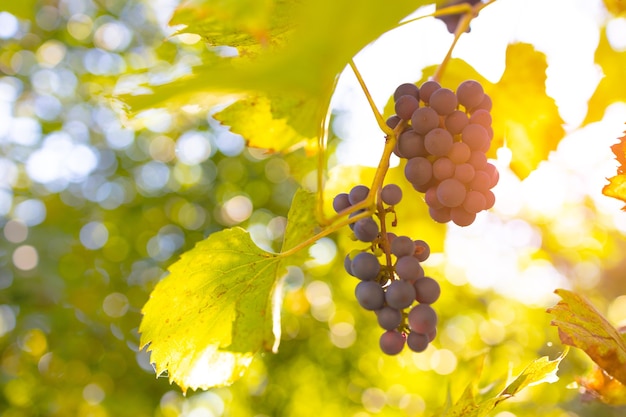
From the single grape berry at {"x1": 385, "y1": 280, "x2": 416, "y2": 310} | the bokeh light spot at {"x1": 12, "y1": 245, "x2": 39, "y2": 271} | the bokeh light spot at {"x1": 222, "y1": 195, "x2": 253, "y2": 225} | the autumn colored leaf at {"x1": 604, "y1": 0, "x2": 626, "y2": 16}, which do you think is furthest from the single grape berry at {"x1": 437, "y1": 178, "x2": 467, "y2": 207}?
the bokeh light spot at {"x1": 222, "y1": 195, "x2": 253, "y2": 225}

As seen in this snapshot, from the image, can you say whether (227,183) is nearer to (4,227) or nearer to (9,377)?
(4,227)

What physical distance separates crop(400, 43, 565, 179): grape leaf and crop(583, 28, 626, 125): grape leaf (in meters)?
0.07

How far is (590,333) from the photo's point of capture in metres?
0.64

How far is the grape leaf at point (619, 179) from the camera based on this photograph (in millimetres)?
678

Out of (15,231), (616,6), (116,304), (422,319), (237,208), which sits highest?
(616,6)

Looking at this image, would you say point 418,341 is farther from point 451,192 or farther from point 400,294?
point 451,192

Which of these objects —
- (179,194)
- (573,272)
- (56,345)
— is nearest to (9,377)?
(56,345)

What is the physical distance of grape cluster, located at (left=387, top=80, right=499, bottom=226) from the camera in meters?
0.65

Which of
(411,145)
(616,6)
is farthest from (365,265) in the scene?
(616,6)

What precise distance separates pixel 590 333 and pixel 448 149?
25cm

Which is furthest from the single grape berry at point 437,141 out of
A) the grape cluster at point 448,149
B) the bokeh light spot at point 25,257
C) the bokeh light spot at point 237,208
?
the bokeh light spot at point 237,208

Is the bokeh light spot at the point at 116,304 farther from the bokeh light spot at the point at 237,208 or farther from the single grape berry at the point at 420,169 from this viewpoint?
the single grape berry at the point at 420,169

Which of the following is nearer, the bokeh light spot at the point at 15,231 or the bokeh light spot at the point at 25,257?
the bokeh light spot at the point at 25,257

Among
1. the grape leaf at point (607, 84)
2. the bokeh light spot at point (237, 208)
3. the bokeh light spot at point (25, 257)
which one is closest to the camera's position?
the grape leaf at point (607, 84)
